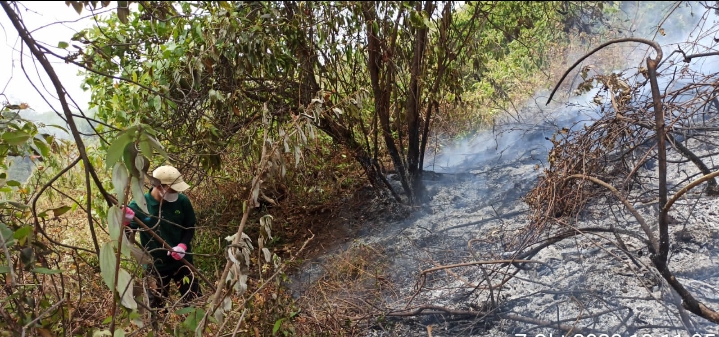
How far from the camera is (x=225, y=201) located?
4836 millimetres

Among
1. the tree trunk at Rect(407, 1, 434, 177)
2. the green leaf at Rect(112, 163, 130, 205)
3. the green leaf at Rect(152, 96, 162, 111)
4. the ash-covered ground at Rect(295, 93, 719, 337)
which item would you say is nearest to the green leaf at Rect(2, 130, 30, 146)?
the green leaf at Rect(112, 163, 130, 205)

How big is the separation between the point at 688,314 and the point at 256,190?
6.47ft

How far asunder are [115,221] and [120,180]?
4.7 inches

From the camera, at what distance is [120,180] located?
4.24 ft

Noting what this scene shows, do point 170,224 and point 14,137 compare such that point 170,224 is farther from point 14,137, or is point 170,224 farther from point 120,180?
point 120,180

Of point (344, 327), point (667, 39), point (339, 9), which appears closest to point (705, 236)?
point (344, 327)

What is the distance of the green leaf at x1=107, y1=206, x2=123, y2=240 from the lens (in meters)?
1.31

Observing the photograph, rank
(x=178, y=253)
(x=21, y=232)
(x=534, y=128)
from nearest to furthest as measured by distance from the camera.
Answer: (x=178, y=253) → (x=21, y=232) → (x=534, y=128)

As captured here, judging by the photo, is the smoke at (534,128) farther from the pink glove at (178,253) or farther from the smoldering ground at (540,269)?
the pink glove at (178,253)

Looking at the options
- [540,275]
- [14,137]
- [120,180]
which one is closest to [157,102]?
[14,137]

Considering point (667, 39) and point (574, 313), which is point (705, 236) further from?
point (667, 39)

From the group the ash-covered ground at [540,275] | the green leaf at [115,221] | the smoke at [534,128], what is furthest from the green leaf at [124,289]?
the smoke at [534,128]

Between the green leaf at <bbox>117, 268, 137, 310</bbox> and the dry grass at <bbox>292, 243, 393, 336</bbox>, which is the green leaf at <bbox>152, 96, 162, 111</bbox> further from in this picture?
the green leaf at <bbox>117, 268, 137, 310</bbox>

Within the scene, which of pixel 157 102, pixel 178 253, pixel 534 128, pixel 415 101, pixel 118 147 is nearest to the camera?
pixel 118 147
